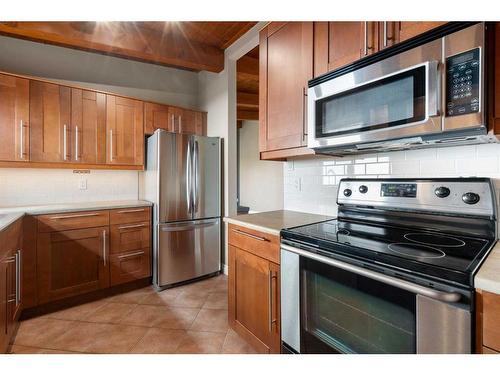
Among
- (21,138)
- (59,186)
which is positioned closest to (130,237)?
(59,186)

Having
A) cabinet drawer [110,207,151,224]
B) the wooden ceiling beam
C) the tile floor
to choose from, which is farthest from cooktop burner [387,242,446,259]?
the wooden ceiling beam

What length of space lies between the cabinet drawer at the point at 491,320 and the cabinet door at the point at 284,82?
3.81 ft

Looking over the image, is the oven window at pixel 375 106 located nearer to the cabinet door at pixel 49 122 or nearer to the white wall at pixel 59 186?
the cabinet door at pixel 49 122

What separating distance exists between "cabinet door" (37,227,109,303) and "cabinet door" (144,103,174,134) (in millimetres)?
1242

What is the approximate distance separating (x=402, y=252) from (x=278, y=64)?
58.3 inches

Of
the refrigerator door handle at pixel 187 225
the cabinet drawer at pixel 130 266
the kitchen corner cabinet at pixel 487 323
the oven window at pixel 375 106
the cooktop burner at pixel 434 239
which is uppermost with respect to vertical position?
the oven window at pixel 375 106

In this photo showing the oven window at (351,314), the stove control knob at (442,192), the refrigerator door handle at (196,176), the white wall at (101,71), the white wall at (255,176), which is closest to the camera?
the oven window at (351,314)

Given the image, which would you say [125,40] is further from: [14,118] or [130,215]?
[130,215]

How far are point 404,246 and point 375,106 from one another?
0.67m

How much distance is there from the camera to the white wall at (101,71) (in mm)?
2639

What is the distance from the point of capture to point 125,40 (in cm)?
253

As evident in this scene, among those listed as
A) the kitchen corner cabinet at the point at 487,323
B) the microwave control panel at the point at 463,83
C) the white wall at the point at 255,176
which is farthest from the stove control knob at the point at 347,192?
the white wall at the point at 255,176
